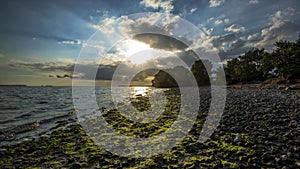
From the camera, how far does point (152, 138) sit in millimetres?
9609

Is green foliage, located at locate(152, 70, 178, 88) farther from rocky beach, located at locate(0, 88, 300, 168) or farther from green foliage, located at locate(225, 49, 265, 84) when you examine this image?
rocky beach, located at locate(0, 88, 300, 168)

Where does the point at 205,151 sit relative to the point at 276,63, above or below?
below

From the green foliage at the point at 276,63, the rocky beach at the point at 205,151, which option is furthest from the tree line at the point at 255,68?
the rocky beach at the point at 205,151

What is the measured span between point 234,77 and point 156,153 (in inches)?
3500

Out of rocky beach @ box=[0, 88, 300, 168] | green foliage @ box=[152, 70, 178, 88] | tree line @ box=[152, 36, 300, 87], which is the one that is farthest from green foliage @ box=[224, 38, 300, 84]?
green foliage @ box=[152, 70, 178, 88]

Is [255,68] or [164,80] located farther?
[164,80]

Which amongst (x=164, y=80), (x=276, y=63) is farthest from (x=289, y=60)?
(x=164, y=80)

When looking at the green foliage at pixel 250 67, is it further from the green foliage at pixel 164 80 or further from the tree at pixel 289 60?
the green foliage at pixel 164 80

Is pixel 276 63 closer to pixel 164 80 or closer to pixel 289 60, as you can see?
pixel 289 60

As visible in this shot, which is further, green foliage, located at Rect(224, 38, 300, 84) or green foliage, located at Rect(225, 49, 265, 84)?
green foliage, located at Rect(225, 49, 265, 84)

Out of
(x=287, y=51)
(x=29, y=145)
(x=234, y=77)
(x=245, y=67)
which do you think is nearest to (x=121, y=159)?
(x=29, y=145)

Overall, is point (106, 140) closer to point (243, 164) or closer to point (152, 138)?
point (152, 138)

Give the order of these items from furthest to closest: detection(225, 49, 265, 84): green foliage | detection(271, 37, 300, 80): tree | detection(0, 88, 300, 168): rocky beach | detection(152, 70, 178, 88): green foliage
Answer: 1. detection(152, 70, 178, 88): green foliage
2. detection(225, 49, 265, 84): green foliage
3. detection(271, 37, 300, 80): tree
4. detection(0, 88, 300, 168): rocky beach

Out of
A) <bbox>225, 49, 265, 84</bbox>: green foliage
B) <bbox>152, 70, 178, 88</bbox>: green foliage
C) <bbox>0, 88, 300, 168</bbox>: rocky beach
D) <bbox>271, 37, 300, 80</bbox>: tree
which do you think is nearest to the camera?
<bbox>0, 88, 300, 168</bbox>: rocky beach
